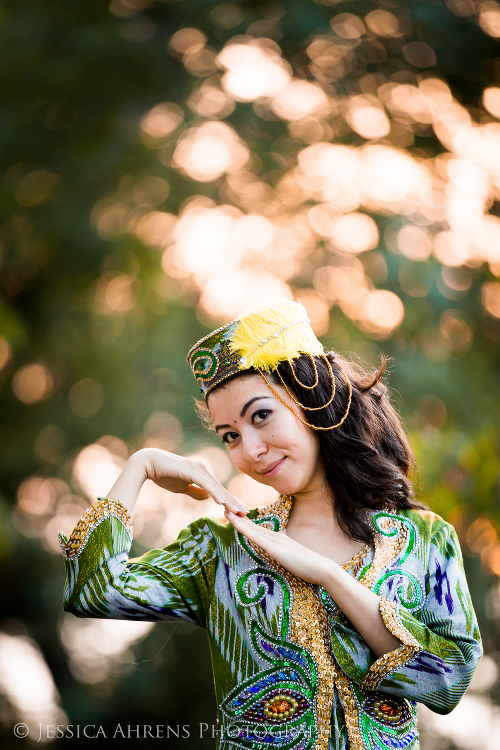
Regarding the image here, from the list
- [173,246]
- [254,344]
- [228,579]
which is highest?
[254,344]

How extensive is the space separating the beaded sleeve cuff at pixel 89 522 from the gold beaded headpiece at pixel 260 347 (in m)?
0.42

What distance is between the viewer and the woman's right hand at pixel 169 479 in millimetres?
2076

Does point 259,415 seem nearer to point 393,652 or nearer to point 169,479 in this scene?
point 169,479

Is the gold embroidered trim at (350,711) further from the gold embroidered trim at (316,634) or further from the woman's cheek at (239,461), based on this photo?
the woman's cheek at (239,461)

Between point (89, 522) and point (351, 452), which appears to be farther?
point (351, 452)

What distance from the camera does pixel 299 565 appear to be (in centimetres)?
188

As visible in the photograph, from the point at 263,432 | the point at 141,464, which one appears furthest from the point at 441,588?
the point at 141,464

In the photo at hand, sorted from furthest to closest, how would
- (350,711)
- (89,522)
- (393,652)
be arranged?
1. (89,522)
2. (350,711)
3. (393,652)

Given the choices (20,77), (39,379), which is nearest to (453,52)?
(20,77)

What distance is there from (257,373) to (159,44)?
635 cm

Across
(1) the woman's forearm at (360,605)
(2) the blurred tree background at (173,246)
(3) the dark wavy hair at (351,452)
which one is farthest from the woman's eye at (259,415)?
(2) the blurred tree background at (173,246)

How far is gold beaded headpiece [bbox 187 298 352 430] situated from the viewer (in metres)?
2.08

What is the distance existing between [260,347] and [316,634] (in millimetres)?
807

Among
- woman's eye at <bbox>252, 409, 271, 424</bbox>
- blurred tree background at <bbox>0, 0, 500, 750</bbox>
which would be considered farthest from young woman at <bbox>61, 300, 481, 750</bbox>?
blurred tree background at <bbox>0, 0, 500, 750</bbox>
